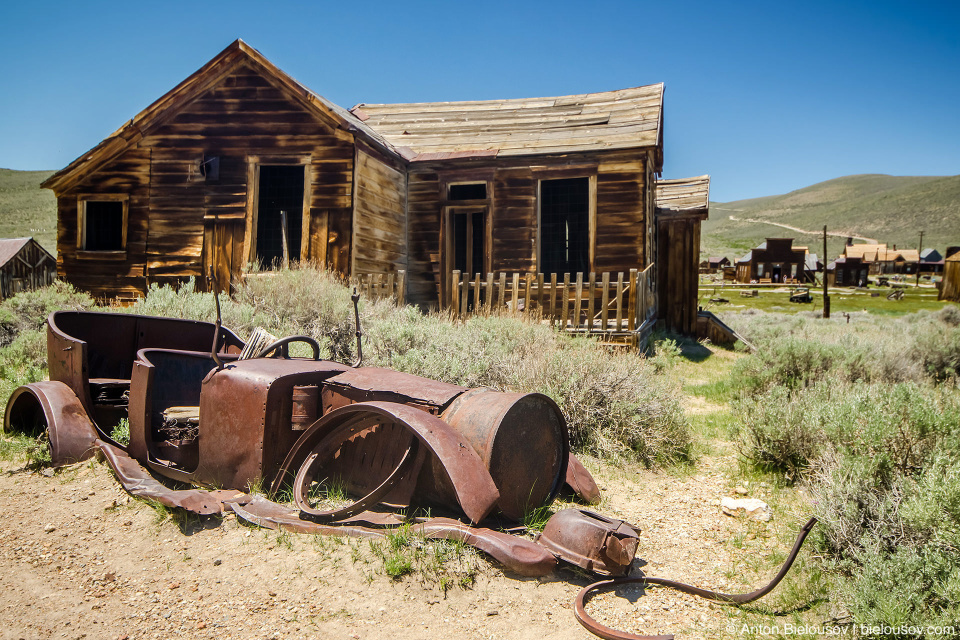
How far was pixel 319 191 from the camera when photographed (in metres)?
10.6

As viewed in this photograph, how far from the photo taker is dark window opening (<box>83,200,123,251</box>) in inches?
461

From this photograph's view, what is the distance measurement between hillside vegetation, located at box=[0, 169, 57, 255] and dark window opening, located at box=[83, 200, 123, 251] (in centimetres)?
3444

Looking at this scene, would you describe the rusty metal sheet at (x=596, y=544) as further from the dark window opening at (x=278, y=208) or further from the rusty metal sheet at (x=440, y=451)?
the dark window opening at (x=278, y=208)

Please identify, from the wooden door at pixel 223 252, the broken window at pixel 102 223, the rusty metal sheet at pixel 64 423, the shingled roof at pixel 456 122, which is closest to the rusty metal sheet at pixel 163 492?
the rusty metal sheet at pixel 64 423

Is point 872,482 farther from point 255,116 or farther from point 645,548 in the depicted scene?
point 255,116

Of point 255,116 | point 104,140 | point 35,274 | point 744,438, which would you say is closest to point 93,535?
point 744,438

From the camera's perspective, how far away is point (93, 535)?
3.23m

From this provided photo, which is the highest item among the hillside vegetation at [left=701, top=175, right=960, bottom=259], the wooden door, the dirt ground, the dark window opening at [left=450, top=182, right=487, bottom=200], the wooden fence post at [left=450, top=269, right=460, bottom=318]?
the hillside vegetation at [left=701, top=175, right=960, bottom=259]

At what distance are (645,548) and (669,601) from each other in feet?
2.06

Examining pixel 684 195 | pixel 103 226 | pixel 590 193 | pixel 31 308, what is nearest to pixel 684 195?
pixel 684 195

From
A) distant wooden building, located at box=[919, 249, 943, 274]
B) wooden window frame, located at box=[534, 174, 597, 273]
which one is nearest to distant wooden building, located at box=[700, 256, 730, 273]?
distant wooden building, located at box=[919, 249, 943, 274]

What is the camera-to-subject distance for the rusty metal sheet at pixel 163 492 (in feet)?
10.2

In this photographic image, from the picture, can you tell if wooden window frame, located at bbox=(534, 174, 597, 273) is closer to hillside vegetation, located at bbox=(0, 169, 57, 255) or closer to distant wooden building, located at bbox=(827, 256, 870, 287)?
hillside vegetation, located at bbox=(0, 169, 57, 255)

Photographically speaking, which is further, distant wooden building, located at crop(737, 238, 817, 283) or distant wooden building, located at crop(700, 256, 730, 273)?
distant wooden building, located at crop(700, 256, 730, 273)
